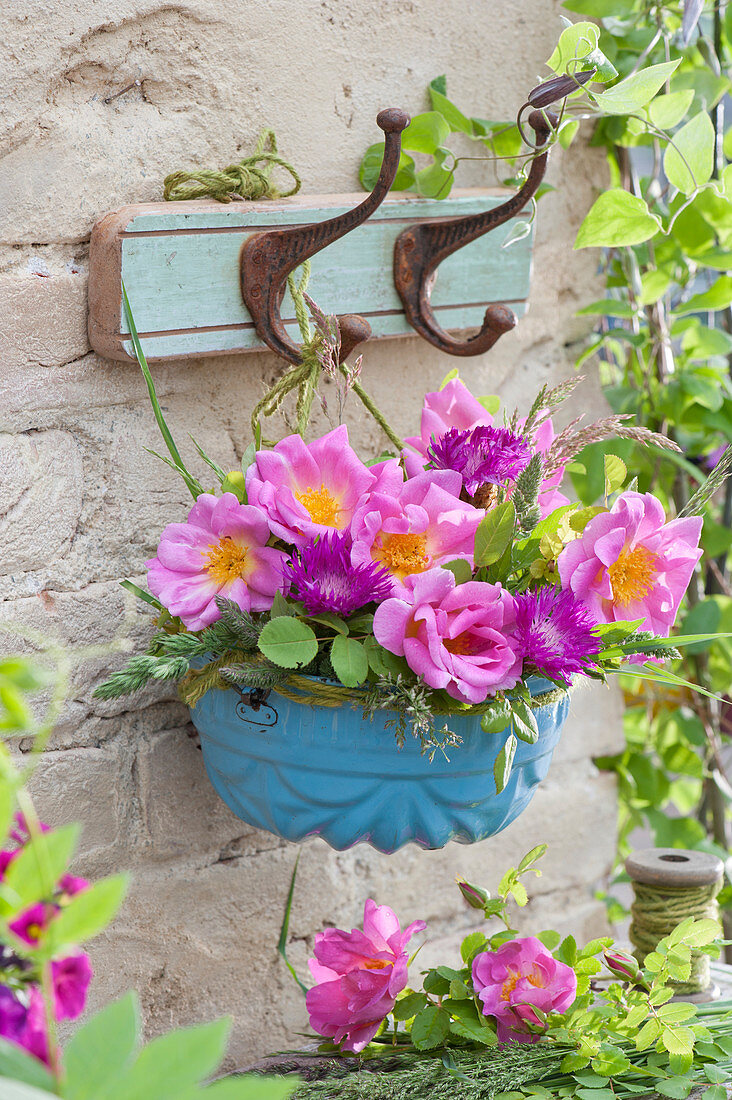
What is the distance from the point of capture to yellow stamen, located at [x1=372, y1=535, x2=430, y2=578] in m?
0.70

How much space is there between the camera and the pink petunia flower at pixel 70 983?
0.36m

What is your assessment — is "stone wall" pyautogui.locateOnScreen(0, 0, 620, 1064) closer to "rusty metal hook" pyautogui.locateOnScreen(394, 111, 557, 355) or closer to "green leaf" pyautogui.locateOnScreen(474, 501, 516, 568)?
"rusty metal hook" pyautogui.locateOnScreen(394, 111, 557, 355)

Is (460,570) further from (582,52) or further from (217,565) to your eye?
(582,52)

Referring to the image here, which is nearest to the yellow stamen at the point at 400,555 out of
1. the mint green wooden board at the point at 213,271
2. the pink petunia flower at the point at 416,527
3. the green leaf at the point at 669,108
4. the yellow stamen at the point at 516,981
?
the pink petunia flower at the point at 416,527

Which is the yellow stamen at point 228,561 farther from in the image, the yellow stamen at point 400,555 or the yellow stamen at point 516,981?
the yellow stamen at point 516,981

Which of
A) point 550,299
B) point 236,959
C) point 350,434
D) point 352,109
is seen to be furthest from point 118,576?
point 550,299

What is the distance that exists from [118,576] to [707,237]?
81 centimetres

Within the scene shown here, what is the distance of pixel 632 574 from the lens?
740mm

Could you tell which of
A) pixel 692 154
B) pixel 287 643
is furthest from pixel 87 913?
pixel 692 154

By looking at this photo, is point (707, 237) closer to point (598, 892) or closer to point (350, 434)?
point (350, 434)

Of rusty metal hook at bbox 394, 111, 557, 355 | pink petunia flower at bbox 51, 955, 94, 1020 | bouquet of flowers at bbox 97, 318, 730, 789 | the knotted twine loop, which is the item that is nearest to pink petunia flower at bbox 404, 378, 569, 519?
bouquet of flowers at bbox 97, 318, 730, 789

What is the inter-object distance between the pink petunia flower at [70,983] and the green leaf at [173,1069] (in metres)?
0.07

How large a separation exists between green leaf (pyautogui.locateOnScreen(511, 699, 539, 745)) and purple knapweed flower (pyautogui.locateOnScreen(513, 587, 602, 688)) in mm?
26

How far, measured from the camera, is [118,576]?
88 centimetres
